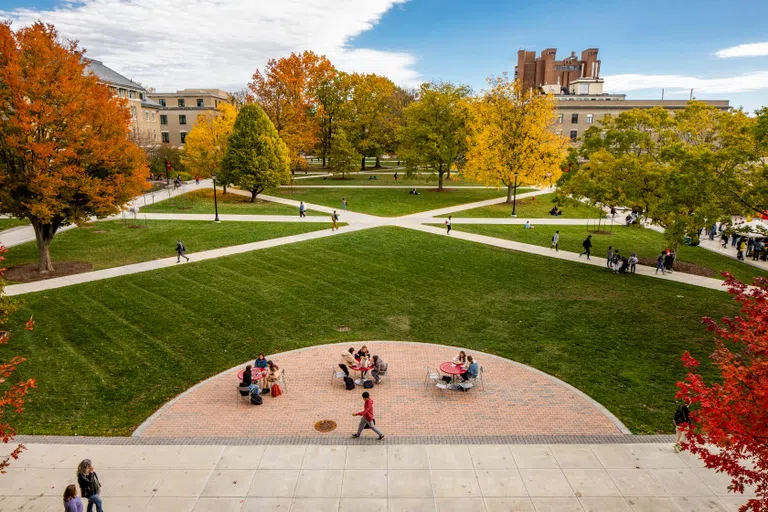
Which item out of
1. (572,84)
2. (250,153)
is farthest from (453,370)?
(572,84)

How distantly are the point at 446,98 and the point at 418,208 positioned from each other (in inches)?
612

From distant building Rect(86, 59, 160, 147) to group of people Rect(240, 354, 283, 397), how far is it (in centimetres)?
5466

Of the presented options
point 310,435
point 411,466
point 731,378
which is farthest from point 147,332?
point 731,378

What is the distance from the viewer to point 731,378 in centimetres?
→ 791

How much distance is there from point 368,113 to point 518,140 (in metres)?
31.7

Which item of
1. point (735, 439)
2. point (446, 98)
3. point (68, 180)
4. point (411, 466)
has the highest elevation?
point (446, 98)

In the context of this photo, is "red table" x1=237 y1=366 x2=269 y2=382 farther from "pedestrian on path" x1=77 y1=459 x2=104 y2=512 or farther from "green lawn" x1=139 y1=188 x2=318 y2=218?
"green lawn" x1=139 y1=188 x2=318 y2=218

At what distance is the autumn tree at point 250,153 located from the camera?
4650 centimetres

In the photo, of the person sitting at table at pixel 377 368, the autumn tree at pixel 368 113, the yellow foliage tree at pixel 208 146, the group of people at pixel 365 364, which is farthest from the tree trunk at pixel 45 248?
the autumn tree at pixel 368 113

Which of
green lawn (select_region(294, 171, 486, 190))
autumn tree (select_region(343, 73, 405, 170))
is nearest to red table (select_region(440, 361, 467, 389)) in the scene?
green lawn (select_region(294, 171, 486, 190))

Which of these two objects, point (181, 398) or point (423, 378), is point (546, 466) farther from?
point (181, 398)

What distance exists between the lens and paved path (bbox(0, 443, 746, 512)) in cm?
973

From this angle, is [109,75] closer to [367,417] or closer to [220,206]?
[220,206]

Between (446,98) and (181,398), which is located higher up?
(446,98)
